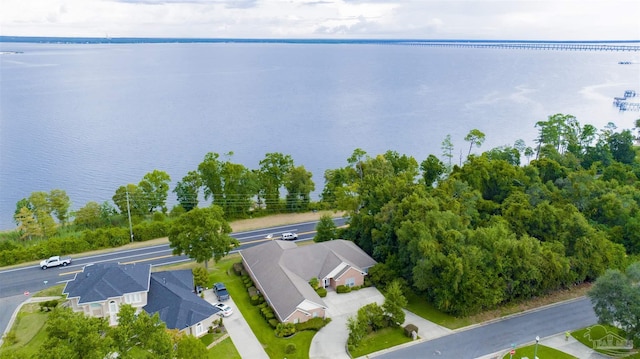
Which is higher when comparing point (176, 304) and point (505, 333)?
point (176, 304)

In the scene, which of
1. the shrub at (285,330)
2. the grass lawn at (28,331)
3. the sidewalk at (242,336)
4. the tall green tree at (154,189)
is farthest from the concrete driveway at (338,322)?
A: the tall green tree at (154,189)

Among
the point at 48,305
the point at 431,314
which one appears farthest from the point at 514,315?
the point at 48,305

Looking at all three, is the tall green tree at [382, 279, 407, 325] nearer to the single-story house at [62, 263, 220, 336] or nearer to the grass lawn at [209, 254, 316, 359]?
the grass lawn at [209, 254, 316, 359]

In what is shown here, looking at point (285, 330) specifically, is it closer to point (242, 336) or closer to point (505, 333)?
point (242, 336)

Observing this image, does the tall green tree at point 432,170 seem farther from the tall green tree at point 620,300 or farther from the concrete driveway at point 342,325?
the tall green tree at point 620,300

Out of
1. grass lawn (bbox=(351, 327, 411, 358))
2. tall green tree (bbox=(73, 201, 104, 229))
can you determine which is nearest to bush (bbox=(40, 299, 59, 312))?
tall green tree (bbox=(73, 201, 104, 229))

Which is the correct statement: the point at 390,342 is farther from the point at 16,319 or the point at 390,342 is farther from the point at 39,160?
the point at 39,160
